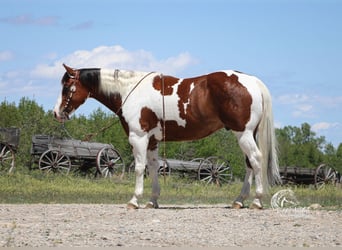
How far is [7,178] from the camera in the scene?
70.5 feet

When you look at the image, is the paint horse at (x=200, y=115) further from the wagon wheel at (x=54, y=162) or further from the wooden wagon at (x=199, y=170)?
the wooden wagon at (x=199, y=170)

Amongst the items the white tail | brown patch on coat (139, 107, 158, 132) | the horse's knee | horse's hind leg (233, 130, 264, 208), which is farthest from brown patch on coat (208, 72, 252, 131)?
the horse's knee

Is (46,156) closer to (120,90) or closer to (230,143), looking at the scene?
(120,90)

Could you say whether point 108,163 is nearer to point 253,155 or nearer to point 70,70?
point 70,70

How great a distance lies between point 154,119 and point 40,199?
4737 millimetres

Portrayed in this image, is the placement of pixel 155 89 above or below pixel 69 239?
above

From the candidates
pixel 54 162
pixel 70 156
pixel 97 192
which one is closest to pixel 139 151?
pixel 97 192

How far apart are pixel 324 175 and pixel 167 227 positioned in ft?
69.2

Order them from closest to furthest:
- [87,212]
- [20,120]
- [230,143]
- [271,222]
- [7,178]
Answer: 1. [271,222]
2. [87,212]
3. [7,178]
4. [20,120]
5. [230,143]

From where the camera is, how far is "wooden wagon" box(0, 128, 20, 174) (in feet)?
78.0

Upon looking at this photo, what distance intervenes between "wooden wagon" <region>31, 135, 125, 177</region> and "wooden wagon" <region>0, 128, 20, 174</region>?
1.09 m

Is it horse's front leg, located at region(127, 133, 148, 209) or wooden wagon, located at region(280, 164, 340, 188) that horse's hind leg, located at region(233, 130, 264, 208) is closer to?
horse's front leg, located at region(127, 133, 148, 209)

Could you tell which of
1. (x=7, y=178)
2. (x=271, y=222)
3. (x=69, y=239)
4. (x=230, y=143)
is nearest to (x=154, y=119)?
(x=271, y=222)

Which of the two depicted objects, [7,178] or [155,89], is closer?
[155,89]
